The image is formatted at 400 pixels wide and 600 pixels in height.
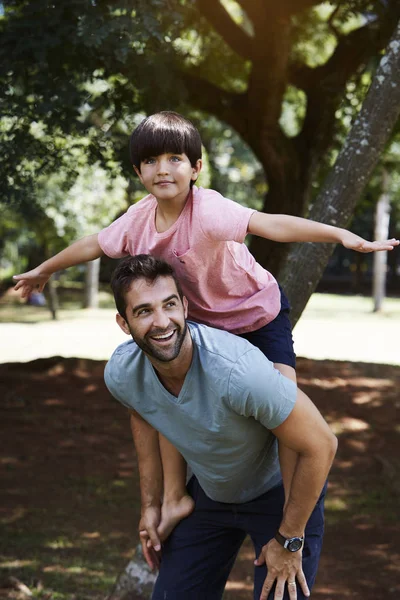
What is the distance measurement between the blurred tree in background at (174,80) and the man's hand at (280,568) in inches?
68.8

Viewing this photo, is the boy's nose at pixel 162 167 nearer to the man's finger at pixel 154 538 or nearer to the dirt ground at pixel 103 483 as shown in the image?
the man's finger at pixel 154 538

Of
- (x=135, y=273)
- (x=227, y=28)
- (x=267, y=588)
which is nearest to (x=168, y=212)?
(x=135, y=273)

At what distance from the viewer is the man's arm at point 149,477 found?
10.2 ft

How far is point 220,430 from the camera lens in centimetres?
263

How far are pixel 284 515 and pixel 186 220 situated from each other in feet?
3.71

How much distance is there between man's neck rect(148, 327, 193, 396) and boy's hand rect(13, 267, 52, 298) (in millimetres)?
859

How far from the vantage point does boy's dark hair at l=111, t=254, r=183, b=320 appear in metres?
2.62

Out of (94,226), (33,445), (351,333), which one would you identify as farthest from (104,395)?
(351,333)

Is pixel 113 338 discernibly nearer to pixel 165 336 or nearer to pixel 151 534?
pixel 151 534

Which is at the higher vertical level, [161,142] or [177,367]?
[161,142]

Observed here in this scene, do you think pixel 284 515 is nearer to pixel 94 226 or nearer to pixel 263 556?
pixel 263 556

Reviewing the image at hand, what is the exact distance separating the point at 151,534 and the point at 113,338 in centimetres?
1374

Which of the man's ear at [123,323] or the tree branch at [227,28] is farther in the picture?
the tree branch at [227,28]

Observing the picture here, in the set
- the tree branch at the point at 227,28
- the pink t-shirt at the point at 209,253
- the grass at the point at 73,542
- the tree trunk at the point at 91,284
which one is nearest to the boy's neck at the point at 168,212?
the pink t-shirt at the point at 209,253
